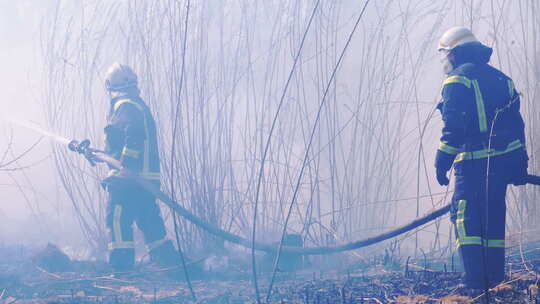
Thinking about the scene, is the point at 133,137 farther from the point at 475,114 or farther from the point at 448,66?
the point at 475,114

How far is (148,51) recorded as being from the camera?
5297 millimetres

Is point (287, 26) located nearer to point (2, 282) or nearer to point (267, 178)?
point (267, 178)

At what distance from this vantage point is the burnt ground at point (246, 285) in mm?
3180

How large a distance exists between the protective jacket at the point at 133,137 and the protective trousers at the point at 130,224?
193mm

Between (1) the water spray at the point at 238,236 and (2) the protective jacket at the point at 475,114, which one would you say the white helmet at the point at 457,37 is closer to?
(2) the protective jacket at the point at 475,114

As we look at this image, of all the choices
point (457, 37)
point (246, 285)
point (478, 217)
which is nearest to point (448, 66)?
point (457, 37)

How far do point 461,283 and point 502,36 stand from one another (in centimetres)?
287

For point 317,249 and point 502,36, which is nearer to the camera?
point 317,249

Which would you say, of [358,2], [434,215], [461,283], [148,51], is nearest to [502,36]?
[358,2]

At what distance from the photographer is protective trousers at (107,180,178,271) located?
15.6ft

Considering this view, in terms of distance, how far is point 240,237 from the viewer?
431 centimetres

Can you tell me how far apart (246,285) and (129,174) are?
144 centimetres

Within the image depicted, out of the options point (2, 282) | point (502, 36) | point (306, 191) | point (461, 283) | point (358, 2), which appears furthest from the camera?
point (306, 191)

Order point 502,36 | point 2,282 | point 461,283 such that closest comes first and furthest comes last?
point 461,283 → point 2,282 → point 502,36
